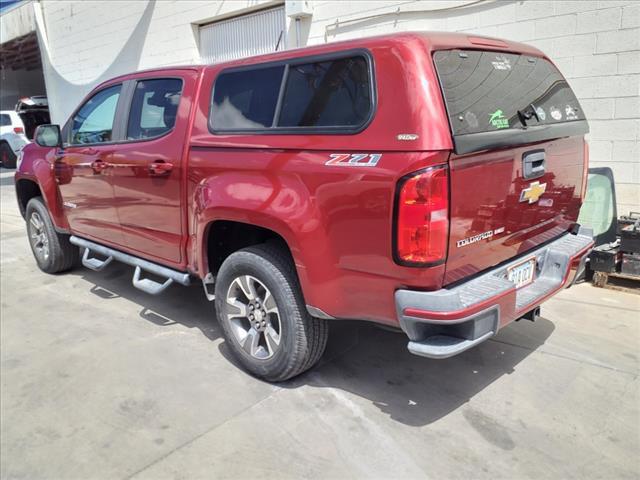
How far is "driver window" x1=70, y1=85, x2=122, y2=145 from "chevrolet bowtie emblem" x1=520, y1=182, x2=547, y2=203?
328cm

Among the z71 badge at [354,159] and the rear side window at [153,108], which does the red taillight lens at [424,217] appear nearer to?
the z71 badge at [354,159]

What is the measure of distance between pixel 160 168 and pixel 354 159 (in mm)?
1759

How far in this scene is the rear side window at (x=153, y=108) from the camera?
385 cm

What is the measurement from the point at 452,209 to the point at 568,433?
1391 mm

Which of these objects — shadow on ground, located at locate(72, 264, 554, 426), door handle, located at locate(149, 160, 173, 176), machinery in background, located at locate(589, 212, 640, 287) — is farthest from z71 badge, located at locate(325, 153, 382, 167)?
machinery in background, located at locate(589, 212, 640, 287)

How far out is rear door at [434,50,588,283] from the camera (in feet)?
8.35

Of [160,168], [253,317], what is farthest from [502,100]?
[160,168]

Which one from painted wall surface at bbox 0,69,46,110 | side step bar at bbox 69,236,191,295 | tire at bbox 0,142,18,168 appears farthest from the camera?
painted wall surface at bbox 0,69,46,110

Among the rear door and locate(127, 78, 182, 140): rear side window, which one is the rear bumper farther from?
locate(127, 78, 182, 140): rear side window

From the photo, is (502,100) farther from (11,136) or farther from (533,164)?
(11,136)

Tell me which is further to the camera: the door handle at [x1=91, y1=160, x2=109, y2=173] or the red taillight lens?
the door handle at [x1=91, y1=160, x2=109, y2=173]

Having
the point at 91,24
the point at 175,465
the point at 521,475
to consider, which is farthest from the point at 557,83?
the point at 91,24

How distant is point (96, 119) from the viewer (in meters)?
4.70

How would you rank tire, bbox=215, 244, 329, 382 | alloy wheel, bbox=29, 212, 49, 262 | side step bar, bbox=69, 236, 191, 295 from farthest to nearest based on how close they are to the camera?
alloy wheel, bbox=29, 212, 49, 262
side step bar, bbox=69, 236, 191, 295
tire, bbox=215, 244, 329, 382
